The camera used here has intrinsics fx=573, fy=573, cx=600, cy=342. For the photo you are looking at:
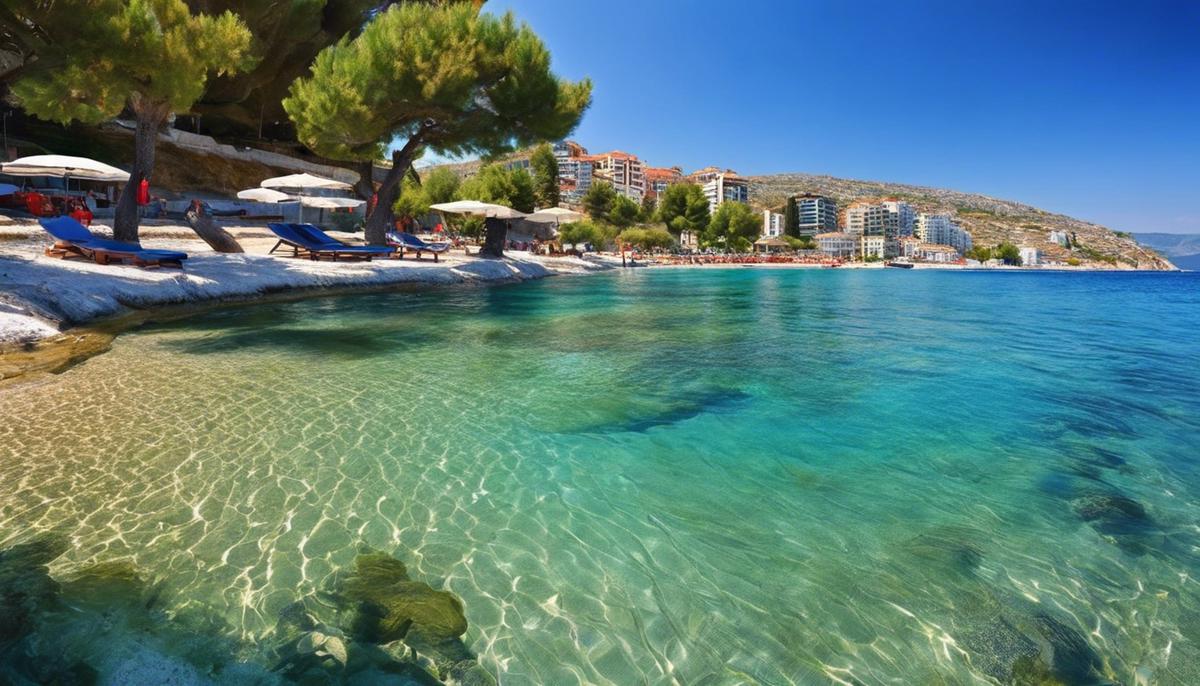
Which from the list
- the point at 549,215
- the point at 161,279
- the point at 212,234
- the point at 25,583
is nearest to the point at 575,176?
the point at 549,215

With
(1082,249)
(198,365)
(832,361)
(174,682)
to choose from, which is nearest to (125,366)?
(198,365)

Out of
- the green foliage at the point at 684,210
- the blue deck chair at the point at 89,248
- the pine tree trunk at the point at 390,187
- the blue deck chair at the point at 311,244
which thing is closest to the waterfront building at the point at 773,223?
the green foliage at the point at 684,210

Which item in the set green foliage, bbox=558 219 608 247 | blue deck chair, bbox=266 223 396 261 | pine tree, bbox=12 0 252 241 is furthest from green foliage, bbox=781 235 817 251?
pine tree, bbox=12 0 252 241

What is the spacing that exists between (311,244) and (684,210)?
54382mm

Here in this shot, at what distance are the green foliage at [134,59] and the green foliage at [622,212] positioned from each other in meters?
50.7

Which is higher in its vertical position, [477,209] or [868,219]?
[868,219]

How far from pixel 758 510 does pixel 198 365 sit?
6.57 meters

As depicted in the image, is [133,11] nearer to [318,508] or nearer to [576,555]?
[318,508]

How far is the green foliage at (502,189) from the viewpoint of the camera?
42.9 meters

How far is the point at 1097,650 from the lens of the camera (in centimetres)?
238

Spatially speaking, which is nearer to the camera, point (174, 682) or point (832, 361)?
point (174, 682)

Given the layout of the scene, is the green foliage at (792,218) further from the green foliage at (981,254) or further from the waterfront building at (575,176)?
the waterfront building at (575,176)

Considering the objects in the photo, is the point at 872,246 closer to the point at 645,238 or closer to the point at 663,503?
the point at 645,238

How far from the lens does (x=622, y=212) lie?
63281mm
